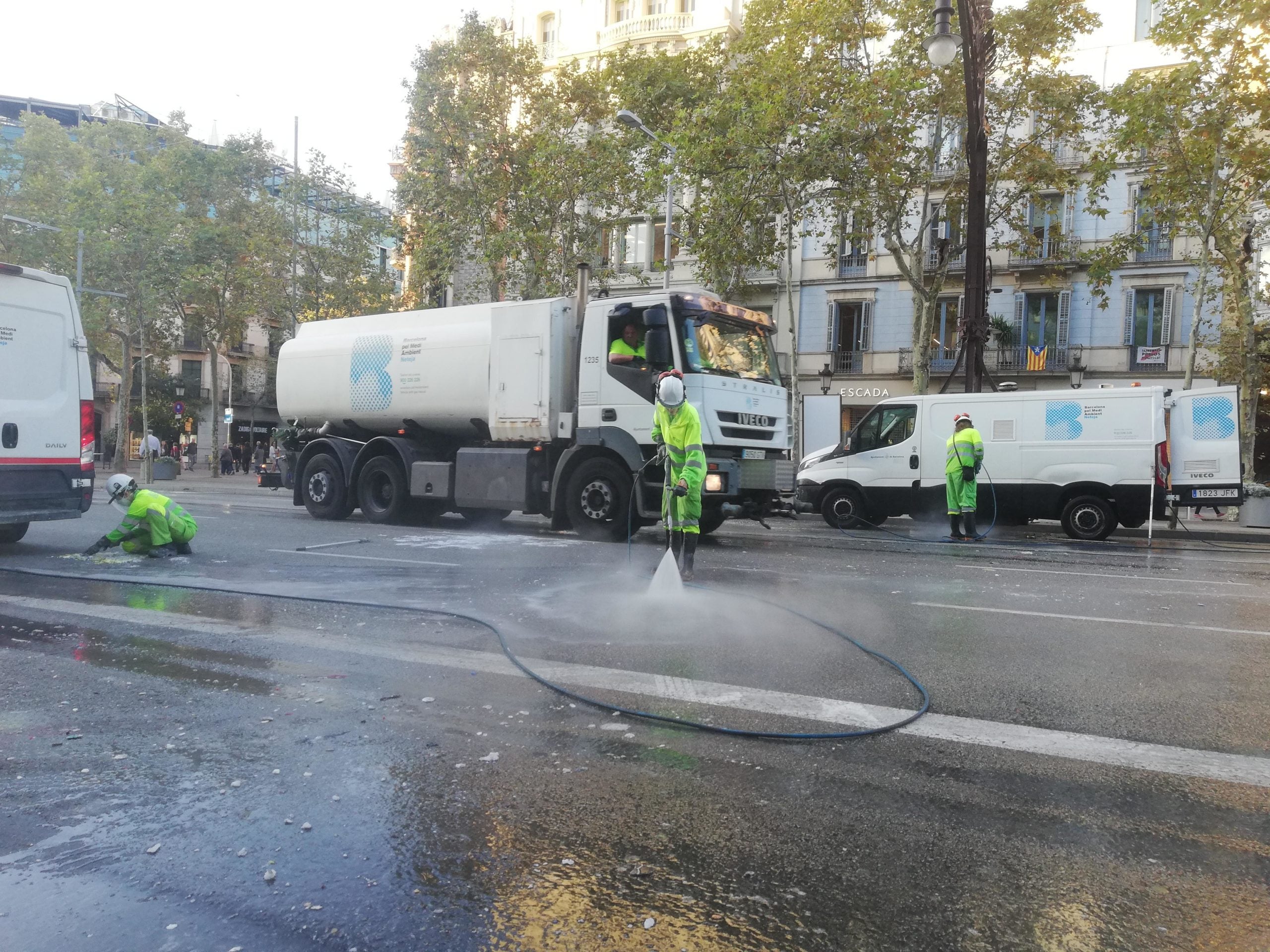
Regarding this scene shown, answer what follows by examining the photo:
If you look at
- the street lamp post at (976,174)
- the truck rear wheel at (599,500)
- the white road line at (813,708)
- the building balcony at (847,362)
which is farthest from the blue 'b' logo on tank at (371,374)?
the building balcony at (847,362)

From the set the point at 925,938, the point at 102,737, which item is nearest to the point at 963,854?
the point at 925,938

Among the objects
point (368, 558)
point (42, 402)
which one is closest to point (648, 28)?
point (368, 558)

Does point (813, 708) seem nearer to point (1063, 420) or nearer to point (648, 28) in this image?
point (1063, 420)

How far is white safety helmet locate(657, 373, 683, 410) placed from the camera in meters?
7.73

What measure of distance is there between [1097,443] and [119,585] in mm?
12721

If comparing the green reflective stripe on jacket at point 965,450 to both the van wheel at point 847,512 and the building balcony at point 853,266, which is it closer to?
the van wheel at point 847,512

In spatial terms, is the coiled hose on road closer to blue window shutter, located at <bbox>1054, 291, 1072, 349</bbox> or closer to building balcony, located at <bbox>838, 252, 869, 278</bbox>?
blue window shutter, located at <bbox>1054, 291, 1072, 349</bbox>

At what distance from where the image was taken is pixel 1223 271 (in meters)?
22.9

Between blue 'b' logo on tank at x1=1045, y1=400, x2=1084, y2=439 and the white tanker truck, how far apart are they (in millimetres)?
4639

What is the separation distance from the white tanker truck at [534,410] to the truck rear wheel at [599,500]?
0.02m

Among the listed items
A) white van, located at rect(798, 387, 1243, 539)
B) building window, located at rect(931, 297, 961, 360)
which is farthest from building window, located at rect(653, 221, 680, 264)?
white van, located at rect(798, 387, 1243, 539)

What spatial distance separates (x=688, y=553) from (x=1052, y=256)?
86.4 feet

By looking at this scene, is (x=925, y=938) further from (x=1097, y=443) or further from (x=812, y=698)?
(x=1097, y=443)

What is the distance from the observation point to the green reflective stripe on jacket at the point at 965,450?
1271 cm
